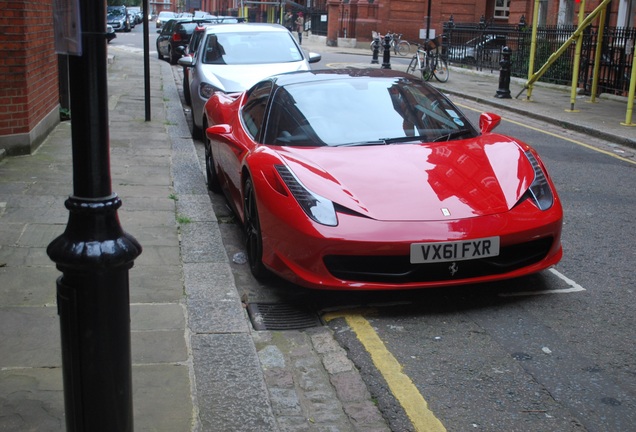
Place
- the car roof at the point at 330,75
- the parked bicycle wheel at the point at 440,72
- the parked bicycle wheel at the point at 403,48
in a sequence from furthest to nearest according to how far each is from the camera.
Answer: the parked bicycle wheel at the point at 403,48
the parked bicycle wheel at the point at 440,72
the car roof at the point at 330,75

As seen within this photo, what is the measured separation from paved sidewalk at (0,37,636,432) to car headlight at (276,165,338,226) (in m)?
0.66

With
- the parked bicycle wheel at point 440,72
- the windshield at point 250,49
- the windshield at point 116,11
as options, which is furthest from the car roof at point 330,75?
the windshield at point 116,11

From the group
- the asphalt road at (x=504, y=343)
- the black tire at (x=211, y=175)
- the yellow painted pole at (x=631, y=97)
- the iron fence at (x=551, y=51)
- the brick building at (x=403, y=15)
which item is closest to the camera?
the asphalt road at (x=504, y=343)

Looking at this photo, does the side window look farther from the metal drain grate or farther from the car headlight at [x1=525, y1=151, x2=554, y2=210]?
the car headlight at [x1=525, y1=151, x2=554, y2=210]

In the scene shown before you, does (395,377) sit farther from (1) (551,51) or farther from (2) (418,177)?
(1) (551,51)

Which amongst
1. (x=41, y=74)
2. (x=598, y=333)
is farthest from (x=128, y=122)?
(x=598, y=333)

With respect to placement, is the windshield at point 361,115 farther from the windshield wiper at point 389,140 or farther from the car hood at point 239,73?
the car hood at point 239,73

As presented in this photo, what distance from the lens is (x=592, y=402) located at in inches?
148

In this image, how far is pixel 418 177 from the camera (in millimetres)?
5199

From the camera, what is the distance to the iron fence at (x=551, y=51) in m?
18.0

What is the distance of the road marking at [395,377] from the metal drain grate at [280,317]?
0.39 feet

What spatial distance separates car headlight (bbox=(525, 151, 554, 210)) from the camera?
5199mm

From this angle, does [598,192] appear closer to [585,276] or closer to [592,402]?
[585,276]

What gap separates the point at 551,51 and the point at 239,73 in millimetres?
13569
